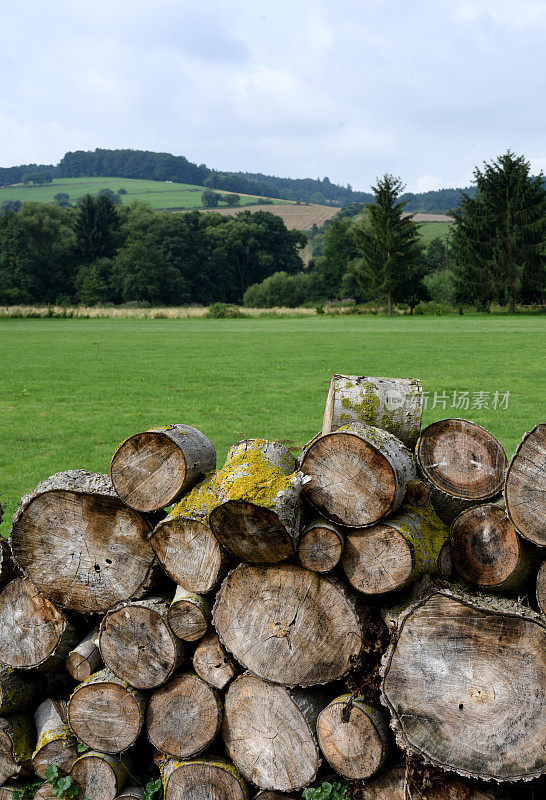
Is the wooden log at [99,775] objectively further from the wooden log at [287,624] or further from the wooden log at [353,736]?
the wooden log at [353,736]

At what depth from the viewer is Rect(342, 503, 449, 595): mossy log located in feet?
9.48

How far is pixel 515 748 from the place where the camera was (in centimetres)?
265

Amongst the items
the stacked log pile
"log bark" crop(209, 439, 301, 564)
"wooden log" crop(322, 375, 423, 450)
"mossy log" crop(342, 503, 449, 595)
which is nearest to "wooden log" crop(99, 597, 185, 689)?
the stacked log pile

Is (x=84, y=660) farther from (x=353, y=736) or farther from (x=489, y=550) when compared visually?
(x=489, y=550)

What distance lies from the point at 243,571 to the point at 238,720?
80 centimetres

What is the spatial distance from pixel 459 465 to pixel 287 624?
129 cm

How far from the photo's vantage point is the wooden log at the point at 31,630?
3512mm

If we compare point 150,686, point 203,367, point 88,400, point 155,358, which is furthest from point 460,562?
point 155,358

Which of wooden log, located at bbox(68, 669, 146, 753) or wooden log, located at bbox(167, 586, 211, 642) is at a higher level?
wooden log, located at bbox(167, 586, 211, 642)

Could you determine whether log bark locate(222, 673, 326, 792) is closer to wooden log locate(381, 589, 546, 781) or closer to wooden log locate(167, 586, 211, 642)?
wooden log locate(167, 586, 211, 642)

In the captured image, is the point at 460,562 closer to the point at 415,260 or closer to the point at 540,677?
the point at 540,677

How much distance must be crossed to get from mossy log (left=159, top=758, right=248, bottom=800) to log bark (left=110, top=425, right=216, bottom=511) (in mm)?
1360

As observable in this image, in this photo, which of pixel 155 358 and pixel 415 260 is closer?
pixel 155 358

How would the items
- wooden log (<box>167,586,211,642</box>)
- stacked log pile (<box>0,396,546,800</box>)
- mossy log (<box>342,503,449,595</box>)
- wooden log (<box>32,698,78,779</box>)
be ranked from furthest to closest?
wooden log (<box>32,698,78,779</box>) → wooden log (<box>167,586,211,642</box>) → mossy log (<box>342,503,449,595</box>) → stacked log pile (<box>0,396,546,800</box>)
